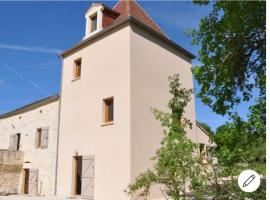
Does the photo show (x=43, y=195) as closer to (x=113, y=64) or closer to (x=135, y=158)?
(x=135, y=158)

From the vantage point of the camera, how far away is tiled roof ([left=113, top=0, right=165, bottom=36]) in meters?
18.0

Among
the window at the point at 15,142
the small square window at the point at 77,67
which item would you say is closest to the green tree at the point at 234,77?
the small square window at the point at 77,67

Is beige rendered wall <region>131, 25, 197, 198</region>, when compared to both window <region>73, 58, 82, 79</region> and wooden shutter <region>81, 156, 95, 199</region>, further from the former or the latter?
window <region>73, 58, 82, 79</region>

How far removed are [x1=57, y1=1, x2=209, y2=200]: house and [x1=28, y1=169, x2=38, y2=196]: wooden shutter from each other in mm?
2612

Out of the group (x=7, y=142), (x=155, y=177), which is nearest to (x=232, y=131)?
(x=155, y=177)

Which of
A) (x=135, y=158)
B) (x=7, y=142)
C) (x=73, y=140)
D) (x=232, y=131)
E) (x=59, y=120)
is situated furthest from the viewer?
(x=7, y=142)

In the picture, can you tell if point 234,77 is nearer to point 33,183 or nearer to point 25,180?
point 33,183

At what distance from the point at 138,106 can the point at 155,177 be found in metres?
5.65

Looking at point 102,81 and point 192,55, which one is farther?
point 192,55

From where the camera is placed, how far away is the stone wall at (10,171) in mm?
19688

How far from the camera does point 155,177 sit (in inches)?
373

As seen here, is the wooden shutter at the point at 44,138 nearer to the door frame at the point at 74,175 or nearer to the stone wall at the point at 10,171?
the stone wall at the point at 10,171

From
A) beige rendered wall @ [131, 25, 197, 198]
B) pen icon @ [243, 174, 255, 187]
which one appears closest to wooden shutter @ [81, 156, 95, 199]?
beige rendered wall @ [131, 25, 197, 198]

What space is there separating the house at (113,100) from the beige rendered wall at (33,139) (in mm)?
837
